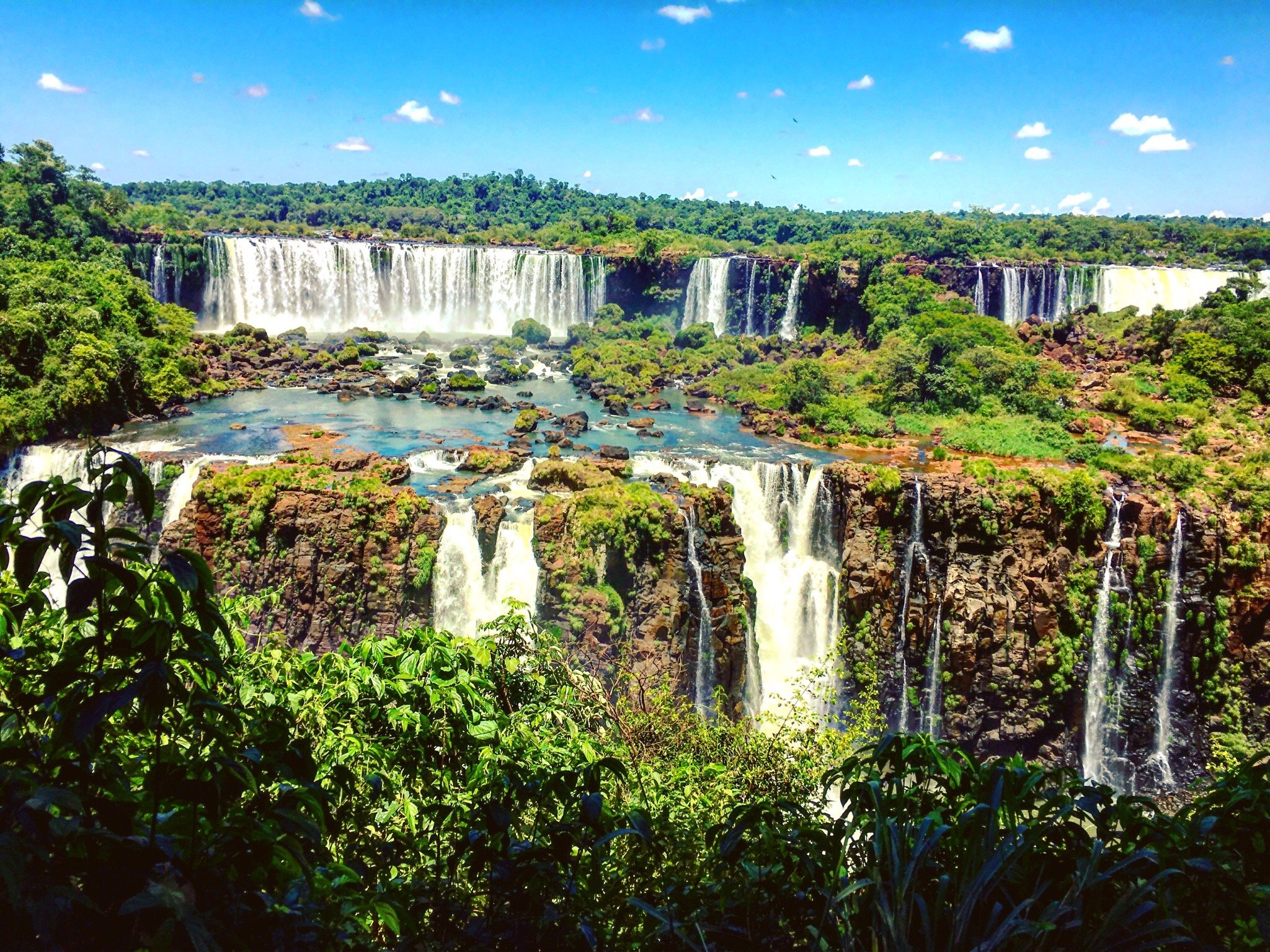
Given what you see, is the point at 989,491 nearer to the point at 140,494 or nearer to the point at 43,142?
the point at 140,494

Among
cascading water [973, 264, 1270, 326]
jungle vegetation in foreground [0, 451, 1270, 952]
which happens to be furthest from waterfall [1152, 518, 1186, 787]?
cascading water [973, 264, 1270, 326]

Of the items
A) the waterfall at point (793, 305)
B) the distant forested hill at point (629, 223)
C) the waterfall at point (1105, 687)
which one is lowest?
the waterfall at point (1105, 687)

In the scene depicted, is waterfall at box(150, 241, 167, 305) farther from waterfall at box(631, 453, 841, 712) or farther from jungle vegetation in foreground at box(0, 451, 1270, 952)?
jungle vegetation in foreground at box(0, 451, 1270, 952)

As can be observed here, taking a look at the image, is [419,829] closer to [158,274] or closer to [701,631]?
[701,631]

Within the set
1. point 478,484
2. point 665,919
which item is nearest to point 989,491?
point 478,484

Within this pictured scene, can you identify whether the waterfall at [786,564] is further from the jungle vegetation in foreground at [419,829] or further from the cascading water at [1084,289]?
the cascading water at [1084,289]

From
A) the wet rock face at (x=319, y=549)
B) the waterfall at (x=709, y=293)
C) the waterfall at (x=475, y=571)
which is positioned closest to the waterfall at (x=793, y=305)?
the waterfall at (x=709, y=293)
